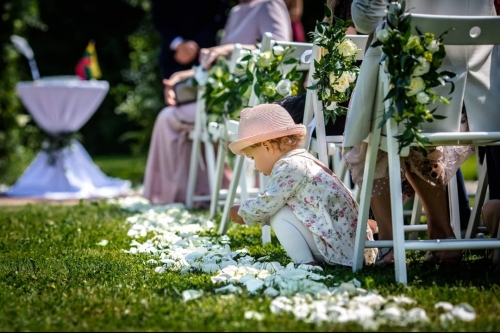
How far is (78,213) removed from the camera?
6410 millimetres

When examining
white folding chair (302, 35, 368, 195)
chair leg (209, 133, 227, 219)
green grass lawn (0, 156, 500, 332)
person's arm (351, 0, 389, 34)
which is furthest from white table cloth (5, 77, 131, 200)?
person's arm (351, 0, 389, 34)

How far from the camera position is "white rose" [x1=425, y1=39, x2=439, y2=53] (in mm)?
3004

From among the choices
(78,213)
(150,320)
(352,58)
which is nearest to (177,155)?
(78,213)

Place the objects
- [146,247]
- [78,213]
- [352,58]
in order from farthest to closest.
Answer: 1. [78,213]
2. [146,247]
3. [352,58]

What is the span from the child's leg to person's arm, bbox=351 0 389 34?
84 cm

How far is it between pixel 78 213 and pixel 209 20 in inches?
110

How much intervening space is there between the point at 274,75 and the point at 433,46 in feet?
5.89

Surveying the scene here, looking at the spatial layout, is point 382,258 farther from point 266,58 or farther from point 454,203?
point 266,58

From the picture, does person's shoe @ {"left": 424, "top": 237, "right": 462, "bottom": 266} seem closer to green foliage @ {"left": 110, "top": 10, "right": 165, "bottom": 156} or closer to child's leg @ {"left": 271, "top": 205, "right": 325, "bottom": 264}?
child's leg @ {"left": 271, "top": 205, "right": 325, "bottom": 264}

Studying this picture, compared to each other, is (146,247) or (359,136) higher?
(359,136)

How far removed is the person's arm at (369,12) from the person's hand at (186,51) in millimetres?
4492

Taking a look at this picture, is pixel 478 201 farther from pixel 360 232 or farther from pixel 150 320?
pixel 150 320

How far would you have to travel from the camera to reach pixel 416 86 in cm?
303

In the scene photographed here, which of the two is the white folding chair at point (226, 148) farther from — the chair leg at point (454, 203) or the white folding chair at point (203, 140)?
the chair leg at point (454, 203)
